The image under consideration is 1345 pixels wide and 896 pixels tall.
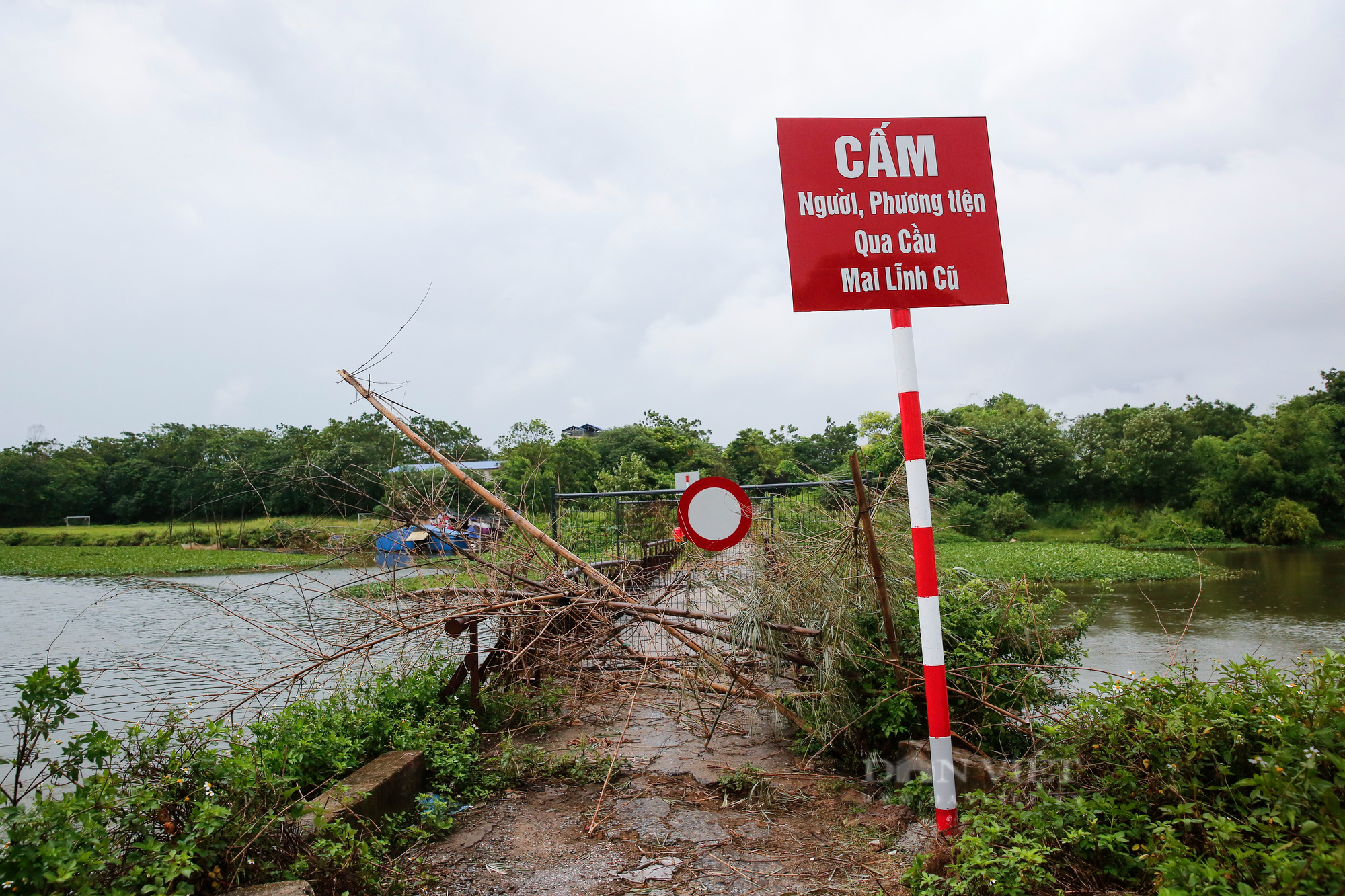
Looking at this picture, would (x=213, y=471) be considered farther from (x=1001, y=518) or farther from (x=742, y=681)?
(x=1001, y=518)

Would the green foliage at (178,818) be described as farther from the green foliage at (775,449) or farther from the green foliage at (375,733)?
the green foliage at (775,449)

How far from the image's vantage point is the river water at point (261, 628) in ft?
13.9

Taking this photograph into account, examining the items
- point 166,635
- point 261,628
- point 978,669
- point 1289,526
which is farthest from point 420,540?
point 1289,526

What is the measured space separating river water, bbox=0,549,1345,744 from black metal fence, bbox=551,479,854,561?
1.95 meters

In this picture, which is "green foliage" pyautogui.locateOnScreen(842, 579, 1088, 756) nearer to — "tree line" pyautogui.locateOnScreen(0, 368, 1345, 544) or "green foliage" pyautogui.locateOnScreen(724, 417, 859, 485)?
"tree line" pyautogui.locateOnScreen(0, 368, 1345, 544)

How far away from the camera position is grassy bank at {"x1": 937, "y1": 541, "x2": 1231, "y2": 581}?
17500 millimetres

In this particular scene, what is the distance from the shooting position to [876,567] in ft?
11.9

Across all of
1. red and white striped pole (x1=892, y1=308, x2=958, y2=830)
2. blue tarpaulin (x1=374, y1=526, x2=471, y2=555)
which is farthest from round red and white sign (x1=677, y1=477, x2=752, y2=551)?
blue tarpaulin (x1=374, y1=526, x2=471, y2=555)

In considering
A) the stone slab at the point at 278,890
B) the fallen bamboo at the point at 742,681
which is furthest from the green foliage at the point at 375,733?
the fallen bamboo at the point at 742,681

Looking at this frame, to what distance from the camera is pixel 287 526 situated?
4.42 metres

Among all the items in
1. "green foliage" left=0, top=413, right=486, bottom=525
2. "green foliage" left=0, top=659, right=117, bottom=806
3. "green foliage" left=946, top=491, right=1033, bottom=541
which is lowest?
"green foliage" left=946, top=491, right=1033, bottom=541

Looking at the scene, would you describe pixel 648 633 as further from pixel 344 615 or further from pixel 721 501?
pixel 344 615

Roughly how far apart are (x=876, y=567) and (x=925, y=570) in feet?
2.01

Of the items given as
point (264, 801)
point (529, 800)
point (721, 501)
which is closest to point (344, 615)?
point (529, 800)
